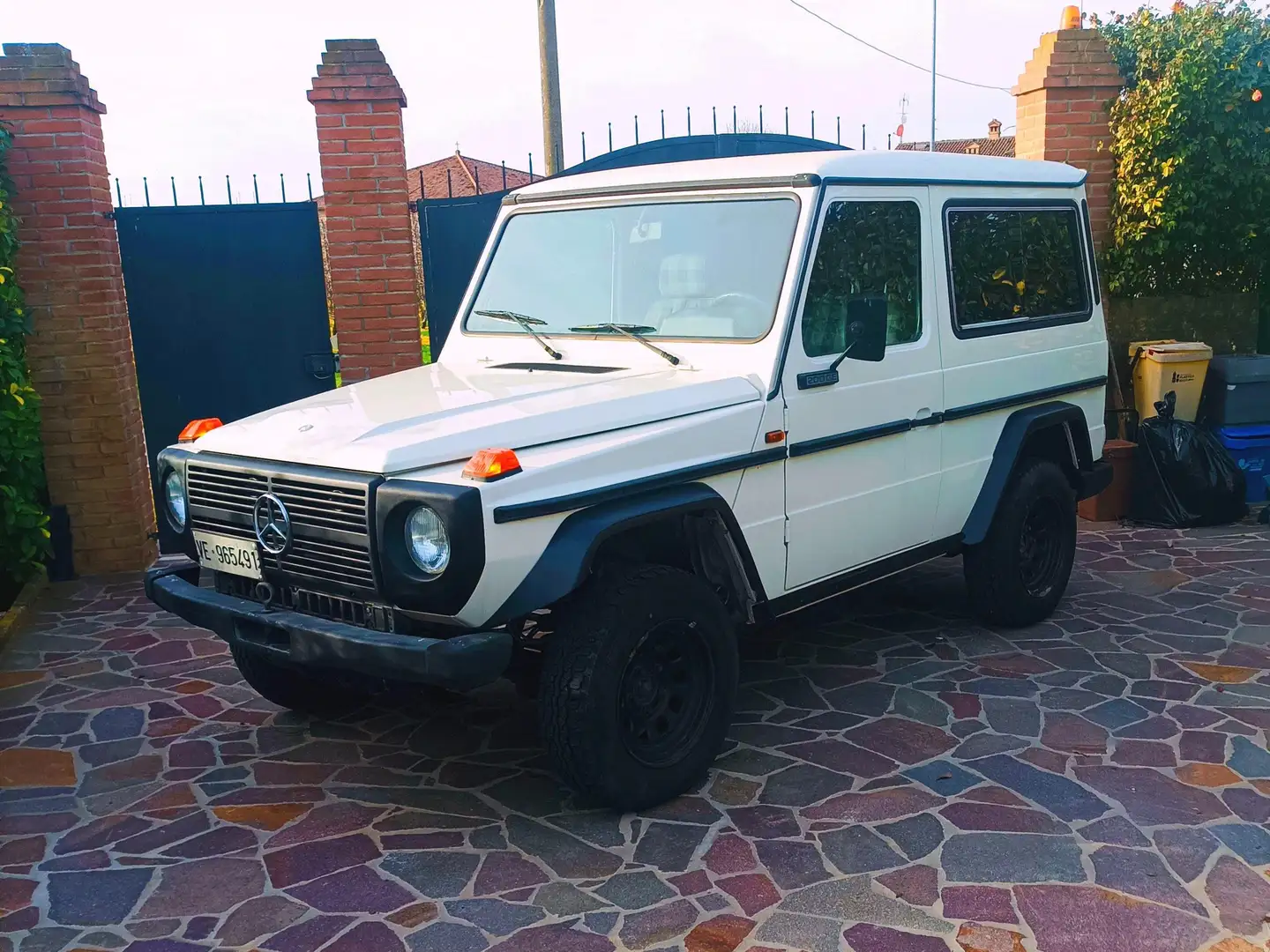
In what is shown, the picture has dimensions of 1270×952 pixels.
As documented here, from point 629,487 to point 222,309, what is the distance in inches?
184

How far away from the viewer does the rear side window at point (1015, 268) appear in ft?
15.8

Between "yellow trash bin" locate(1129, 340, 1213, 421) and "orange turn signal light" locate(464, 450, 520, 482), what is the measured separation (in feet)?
19.1

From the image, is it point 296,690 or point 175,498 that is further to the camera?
point 296,690

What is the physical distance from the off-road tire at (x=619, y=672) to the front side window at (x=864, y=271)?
3.55 feet

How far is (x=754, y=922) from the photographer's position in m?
3.12

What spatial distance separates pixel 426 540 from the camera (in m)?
3.24

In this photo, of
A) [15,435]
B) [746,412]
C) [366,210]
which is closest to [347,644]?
[746,412]

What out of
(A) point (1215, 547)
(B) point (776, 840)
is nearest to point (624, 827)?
(B) point (776, 840)

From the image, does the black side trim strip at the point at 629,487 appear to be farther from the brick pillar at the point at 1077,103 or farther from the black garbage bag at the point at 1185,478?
the brick pillar at the point at 1077,103

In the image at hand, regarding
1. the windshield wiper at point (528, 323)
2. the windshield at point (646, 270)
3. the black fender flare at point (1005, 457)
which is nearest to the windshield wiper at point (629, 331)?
the windshield at point (646, 270)

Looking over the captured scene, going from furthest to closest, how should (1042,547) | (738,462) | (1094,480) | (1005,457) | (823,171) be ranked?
(1094,480)
(1042,547)
(1005,457)
(823,171)
(738,462)

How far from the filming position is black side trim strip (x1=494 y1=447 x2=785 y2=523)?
324 cm

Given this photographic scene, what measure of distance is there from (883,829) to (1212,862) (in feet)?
3.14

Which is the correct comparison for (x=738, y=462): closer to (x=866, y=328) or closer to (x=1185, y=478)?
(x=866, y=328)
